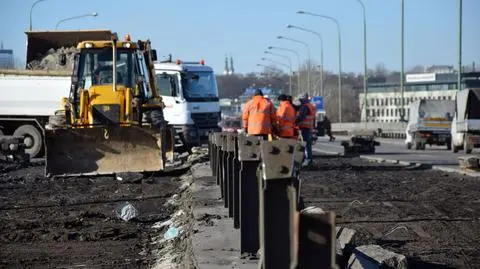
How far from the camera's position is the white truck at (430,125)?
39688mm

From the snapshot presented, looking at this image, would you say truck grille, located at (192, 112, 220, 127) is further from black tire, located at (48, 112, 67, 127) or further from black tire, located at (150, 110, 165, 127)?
black tire, located at (48, 112, 67, 127)

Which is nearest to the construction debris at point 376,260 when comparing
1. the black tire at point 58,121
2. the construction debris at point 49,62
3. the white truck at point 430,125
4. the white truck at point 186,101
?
the black tire at point 58,121

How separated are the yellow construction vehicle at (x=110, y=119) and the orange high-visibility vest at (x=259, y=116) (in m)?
1.80

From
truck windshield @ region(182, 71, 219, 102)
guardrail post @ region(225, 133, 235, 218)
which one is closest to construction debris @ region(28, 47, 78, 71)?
truck windshield @ region(182, 71, 219, 102)

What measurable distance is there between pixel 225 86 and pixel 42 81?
14772 cm

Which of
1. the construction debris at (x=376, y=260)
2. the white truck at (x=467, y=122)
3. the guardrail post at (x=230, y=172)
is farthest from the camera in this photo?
the white truck at (x=467, y=122)

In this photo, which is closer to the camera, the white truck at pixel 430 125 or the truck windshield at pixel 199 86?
the truck windshield at pixel 199 86

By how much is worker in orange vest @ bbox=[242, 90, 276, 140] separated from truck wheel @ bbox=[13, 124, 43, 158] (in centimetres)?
1347

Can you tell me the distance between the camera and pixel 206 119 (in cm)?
3206

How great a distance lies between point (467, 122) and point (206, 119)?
936cm

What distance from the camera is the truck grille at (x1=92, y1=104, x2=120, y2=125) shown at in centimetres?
1978

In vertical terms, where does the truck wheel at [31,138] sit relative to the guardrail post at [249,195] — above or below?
below

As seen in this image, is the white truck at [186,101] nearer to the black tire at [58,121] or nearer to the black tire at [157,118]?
the black tire at [157,118]

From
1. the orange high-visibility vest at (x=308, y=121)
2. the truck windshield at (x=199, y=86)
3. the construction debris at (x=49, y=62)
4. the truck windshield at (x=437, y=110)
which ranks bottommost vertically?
the truck windshield at (x=437, y=110)
